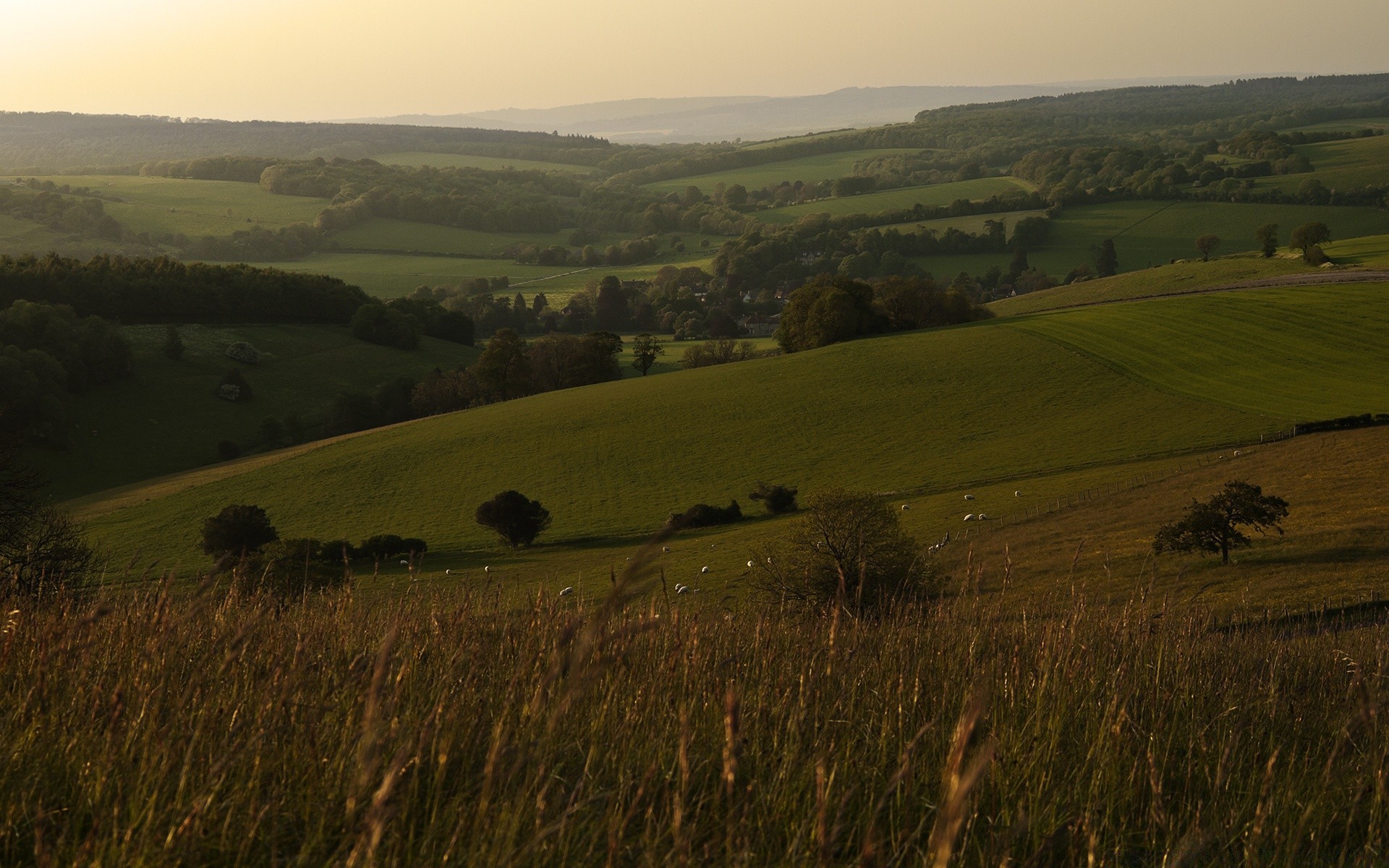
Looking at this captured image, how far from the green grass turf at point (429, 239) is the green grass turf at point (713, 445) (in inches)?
4228

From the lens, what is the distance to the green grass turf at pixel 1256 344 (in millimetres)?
62656

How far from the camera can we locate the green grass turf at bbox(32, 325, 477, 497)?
76062 mm

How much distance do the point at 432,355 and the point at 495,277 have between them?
173ft

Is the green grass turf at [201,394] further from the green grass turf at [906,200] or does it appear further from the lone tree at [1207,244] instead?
the green grass turf at [906,200]

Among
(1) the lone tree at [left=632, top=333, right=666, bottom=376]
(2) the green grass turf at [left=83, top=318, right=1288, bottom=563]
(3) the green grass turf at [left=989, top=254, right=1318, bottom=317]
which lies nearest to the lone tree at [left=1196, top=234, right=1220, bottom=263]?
(3) the green grass turf at [left=989, top=254, right=1318, bottom=317]

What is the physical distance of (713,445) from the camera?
6456 cm

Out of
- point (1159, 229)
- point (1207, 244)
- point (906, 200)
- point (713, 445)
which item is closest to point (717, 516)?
point (713, 445)

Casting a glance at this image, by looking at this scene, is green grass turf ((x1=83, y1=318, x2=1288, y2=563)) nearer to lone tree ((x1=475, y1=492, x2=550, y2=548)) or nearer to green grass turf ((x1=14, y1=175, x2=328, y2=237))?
lone tree ((x1=475, y1=492, x2=550, y2=548))

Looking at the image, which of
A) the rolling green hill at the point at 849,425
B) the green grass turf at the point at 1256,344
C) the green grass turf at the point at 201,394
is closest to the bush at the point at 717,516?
the rolling green hill at the point at 849,425

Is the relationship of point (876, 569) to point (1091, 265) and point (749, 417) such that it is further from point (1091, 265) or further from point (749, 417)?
point (1091, 265)

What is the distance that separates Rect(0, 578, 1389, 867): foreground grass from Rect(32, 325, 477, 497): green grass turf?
7725 centimetres

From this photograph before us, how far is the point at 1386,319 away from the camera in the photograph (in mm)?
76750

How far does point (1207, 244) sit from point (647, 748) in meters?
134

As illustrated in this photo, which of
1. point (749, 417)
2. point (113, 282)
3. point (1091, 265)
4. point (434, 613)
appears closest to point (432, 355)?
point (113, 282)
